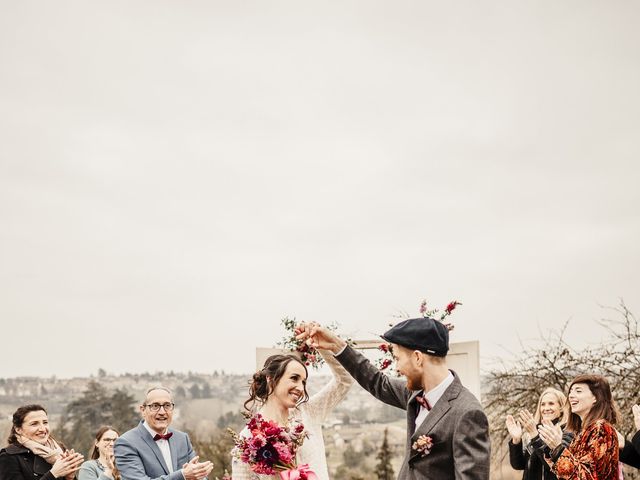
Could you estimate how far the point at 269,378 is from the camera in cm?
523

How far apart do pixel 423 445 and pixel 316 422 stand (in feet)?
6.23

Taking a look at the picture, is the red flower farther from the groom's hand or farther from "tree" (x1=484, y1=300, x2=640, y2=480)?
"tree" (x1=484, y1=300, x2=640, y2=480)

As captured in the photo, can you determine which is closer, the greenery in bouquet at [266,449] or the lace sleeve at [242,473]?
the greenery in bouquet at [266,449]

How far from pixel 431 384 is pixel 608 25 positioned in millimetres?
11081

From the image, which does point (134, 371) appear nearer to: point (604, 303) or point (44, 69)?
point (44, 69)

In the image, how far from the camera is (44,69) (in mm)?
15922

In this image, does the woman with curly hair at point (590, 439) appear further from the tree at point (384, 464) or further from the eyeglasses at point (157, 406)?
the tree at point (384, 464)

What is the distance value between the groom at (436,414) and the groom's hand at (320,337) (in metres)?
0.45

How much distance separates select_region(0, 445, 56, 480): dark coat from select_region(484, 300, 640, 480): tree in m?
7.17

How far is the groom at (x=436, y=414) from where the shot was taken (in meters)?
3.38

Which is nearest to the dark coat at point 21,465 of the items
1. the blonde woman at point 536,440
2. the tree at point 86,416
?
the blonde woman at point 536,440

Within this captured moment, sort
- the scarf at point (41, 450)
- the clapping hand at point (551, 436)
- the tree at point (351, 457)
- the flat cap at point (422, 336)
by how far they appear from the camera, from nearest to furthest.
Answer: the flat cap at point (422, 336), the clapping hand at point (551, 436), the scarf at point (41, 450), the tree at point (351, 457)

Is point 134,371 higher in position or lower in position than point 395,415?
higher

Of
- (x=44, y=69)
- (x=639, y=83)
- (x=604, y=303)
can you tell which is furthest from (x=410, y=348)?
(x=44, y=69)
